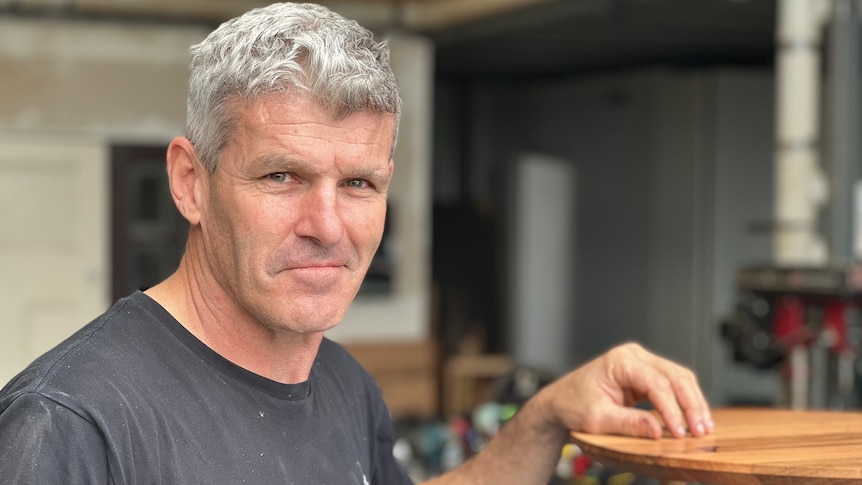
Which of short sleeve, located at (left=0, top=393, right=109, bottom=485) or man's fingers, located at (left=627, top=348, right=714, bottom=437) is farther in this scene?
man's fingers, located at (left=627, top=348, right=714, bottom=437)

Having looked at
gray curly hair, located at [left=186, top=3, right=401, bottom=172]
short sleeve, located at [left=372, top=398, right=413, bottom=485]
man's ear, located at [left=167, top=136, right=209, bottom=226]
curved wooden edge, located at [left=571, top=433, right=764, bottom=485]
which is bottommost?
short sleeve, located at [left=372, top=398, right=413, bottom=485]

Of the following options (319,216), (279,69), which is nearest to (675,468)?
(319,216)

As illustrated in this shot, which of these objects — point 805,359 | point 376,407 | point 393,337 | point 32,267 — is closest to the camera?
point 376,407

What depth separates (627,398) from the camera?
5.66 feet

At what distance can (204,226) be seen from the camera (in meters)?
1.39

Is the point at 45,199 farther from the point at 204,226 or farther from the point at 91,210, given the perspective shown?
the point at 204,226

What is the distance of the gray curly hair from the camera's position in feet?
4.19

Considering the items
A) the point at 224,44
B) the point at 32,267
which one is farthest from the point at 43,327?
the point at 224,44

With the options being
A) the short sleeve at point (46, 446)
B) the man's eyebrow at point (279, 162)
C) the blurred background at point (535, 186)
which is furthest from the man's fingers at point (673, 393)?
the blurred background at point (535, 186)

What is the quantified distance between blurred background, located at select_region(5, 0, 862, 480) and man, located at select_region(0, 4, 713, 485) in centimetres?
334

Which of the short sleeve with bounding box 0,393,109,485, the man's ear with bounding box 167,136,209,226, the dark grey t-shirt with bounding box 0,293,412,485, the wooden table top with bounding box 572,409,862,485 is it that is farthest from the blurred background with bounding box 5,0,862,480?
the short sleeve with bounding box 0,393,109,485

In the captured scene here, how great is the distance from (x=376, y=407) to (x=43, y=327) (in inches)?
211

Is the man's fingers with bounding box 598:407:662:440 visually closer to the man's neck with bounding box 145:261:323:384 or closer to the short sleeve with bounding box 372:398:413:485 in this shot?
the short sleeve with bounding box 372:398:413:485

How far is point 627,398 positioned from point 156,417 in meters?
0.76
